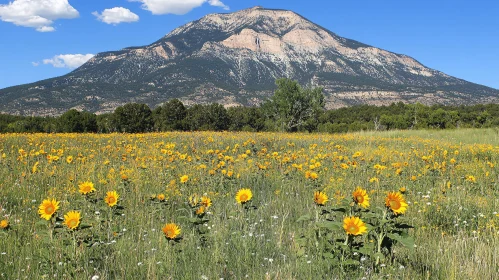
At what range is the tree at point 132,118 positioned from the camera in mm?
56469

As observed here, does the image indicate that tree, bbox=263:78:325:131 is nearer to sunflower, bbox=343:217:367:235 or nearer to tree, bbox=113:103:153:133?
tree, bbox=113:103:153:133

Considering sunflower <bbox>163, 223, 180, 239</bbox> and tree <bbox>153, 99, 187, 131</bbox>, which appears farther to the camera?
tree <bbox>153, 99, 187, 131</bbox>

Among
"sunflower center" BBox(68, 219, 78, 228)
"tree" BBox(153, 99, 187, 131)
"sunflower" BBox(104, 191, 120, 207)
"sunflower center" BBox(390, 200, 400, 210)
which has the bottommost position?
"sunflower center" BBox(68, 219, 78, 228)

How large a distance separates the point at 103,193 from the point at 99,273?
9.61 ft

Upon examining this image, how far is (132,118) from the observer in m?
57.8

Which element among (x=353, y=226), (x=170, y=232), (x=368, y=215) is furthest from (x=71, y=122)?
(x=353, y=226)

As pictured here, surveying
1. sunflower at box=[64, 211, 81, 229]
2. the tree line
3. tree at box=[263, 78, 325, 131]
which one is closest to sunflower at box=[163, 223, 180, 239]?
sunflower at box=[64, 211, 81, 229]

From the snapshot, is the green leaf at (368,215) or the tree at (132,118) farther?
the tree at (132,118)

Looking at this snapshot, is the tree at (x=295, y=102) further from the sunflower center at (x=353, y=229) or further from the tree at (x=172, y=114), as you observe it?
the sunflower center at (x=353, y=229)

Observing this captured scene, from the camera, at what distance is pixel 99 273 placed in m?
2.66

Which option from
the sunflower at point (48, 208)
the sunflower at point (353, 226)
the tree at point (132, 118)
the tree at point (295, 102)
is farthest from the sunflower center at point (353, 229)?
the tree at point (132, 118)

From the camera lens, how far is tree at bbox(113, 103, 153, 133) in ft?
185

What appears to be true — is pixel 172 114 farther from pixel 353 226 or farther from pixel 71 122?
pixel 353 226

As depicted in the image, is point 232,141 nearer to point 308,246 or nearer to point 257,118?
point 308,246
